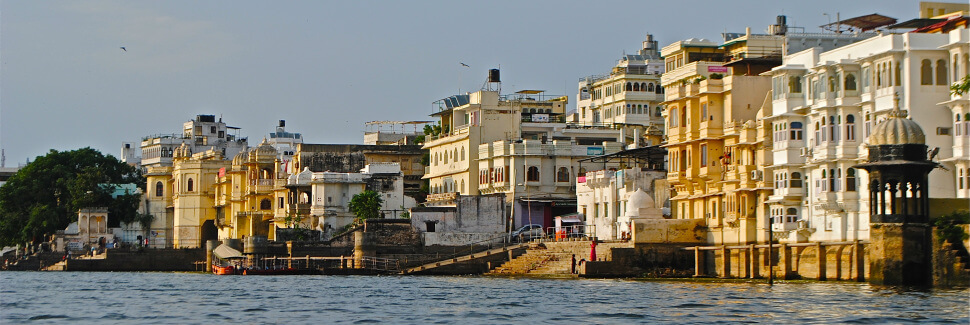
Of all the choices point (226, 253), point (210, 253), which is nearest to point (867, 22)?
point (226, 253)

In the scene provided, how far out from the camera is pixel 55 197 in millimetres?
121375

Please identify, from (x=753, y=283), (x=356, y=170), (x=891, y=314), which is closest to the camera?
(x=891, y=314)

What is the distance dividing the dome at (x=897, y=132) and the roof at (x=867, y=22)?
19.1m

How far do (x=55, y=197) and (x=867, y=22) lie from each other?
233 feet

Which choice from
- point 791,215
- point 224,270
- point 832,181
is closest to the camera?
point 832,181

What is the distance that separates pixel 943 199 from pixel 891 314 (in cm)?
1377

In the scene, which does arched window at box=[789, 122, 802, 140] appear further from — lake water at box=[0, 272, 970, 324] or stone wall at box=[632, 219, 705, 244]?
stone wall at box=[632, 219, 705, 244]

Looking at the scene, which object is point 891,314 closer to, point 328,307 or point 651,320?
point 651,320

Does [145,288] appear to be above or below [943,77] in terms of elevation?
below

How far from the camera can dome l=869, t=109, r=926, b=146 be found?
50.9 m

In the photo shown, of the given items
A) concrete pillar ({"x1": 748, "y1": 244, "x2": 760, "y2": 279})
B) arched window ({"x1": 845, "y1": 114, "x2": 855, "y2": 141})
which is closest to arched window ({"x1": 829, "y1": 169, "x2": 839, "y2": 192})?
arched window ({"x1": 845, "y1": 114, "x2": 855, "y2": 141})

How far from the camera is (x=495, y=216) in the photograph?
286 feet

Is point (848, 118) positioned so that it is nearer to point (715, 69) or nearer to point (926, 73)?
point (926, 73)

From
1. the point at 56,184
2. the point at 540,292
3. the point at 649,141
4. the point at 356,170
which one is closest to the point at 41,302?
the point at 540,292
